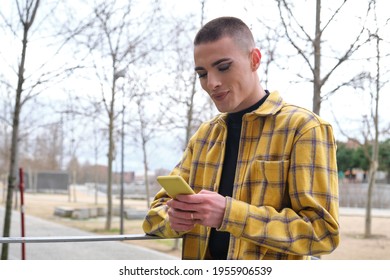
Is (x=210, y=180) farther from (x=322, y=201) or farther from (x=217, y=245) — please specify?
(x=322, y=201)

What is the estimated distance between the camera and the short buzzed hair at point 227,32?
1.65 m

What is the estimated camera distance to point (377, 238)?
12.5 m

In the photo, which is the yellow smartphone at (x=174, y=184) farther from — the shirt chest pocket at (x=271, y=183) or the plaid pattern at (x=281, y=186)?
the shirt chest pocket at (x=271, y=183)

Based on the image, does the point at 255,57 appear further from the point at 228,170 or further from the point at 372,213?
the point at 372,213

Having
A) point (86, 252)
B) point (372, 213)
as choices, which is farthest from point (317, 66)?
point (372, 213)

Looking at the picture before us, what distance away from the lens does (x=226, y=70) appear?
1633mm

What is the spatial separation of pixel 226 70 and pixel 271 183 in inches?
16.2

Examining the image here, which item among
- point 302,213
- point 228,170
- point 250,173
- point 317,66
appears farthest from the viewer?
point 317,66

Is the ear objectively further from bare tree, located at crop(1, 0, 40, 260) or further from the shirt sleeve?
bare tree, located at crop(1, 0, 40, 260)

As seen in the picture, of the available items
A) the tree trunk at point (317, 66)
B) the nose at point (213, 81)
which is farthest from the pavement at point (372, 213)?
the nose at point (213, 81)

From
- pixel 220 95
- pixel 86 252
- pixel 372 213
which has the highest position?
pixel 220 95

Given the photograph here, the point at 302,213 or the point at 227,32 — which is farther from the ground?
the point at 227,32

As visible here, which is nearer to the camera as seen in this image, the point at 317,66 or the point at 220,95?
the point at 220,95

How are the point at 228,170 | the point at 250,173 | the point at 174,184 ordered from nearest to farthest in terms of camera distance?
the point at 174,184
the point at 250,173
the point at 228,170
